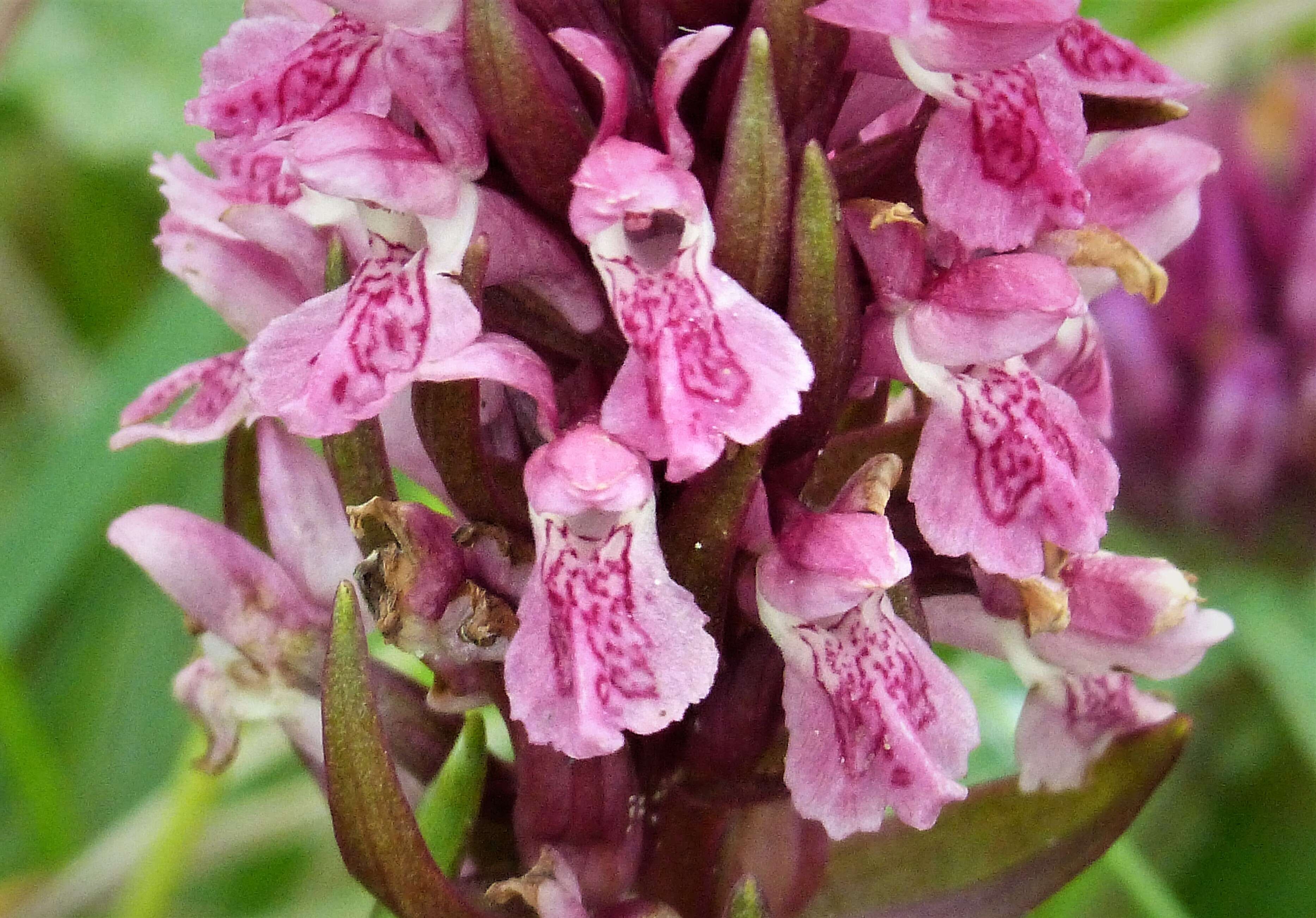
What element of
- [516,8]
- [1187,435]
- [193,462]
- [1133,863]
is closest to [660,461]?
[516,8]

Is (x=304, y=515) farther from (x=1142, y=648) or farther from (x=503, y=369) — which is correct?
(x=1142, y=648)

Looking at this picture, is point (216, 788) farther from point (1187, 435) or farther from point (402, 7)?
point (1187, 435)

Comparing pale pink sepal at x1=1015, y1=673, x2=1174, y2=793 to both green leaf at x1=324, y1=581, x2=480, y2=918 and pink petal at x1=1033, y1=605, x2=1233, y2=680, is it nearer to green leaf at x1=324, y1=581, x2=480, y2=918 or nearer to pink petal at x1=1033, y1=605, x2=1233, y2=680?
pink petal at x1=1033, y1=605, x2=1233, y2=680

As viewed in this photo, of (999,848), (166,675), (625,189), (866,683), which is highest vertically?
(625,189)

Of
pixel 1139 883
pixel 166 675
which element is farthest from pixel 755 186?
pixel 166 675

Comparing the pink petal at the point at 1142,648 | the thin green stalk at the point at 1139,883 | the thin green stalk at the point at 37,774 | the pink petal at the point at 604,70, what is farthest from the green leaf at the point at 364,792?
the thin green stalk at the point at 37,774

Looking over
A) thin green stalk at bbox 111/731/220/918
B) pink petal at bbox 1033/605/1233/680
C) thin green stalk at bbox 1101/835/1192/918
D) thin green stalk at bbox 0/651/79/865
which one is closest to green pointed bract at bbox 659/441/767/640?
pink petal at bbox 1033/605/1233/680
